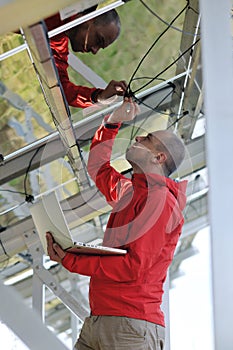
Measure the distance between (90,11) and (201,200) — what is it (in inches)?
150

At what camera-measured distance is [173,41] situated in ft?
11.6

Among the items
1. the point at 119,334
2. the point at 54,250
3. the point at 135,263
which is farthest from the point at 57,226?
the point at 119,334

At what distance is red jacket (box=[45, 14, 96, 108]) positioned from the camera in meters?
2.88

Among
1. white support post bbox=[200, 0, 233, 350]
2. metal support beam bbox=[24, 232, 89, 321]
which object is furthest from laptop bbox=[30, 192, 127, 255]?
metal support beam bbox=[24, 232, 89, 321]

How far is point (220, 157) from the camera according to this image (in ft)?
4.56

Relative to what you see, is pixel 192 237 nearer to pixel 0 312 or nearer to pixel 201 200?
pixel 201 200

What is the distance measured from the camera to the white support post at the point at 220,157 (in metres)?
1.35

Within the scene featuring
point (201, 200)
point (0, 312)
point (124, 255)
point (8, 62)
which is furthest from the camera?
point (201, 200)

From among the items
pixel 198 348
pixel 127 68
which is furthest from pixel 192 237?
pixel 127 68

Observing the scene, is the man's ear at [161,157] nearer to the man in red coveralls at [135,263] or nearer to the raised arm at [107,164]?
the man in red coveralls at [135,263]

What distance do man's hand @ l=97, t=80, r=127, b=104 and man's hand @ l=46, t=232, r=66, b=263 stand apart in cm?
64

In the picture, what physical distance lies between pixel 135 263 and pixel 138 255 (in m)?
0.03

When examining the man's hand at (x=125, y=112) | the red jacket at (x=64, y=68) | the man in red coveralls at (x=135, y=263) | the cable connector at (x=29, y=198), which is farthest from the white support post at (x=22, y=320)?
the cable connector at (x=29, y=198)

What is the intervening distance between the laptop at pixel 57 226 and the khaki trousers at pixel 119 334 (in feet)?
0.69
